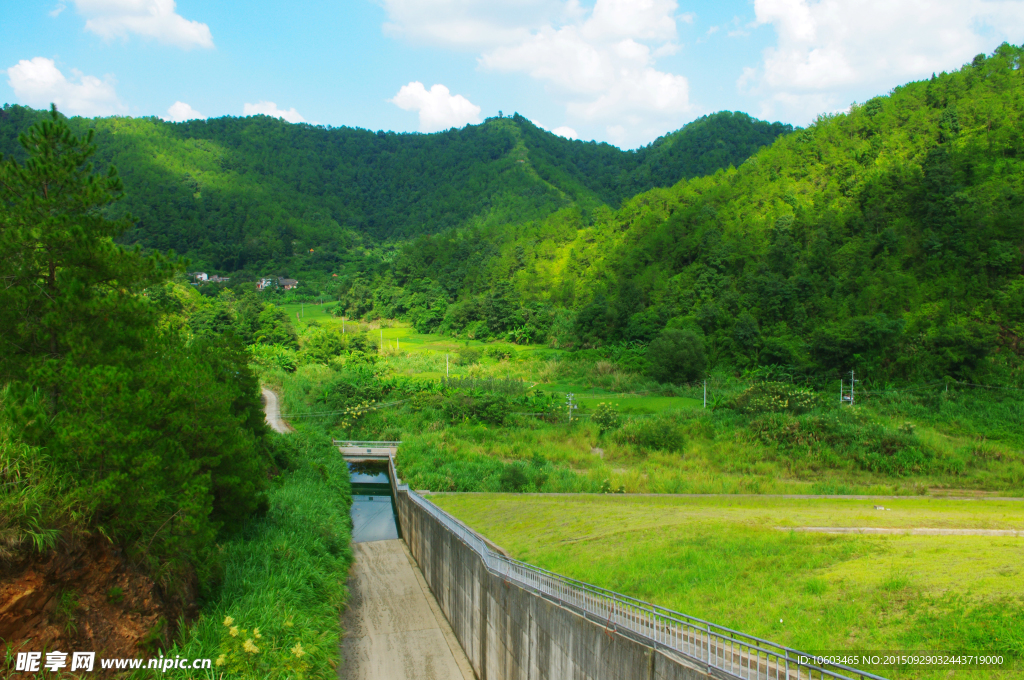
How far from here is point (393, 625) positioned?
62.5 ft

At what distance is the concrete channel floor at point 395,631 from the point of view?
53.8ft

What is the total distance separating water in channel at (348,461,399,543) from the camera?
103 ft

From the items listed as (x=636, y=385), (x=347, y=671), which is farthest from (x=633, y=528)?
(x=636, y=385)

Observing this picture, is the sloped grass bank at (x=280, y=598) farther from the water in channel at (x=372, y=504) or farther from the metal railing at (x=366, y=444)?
the metal railing at (x=366, y=444)

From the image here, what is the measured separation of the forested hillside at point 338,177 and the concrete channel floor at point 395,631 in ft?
336

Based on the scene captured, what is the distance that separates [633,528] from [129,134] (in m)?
156

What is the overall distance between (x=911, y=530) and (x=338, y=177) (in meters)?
179

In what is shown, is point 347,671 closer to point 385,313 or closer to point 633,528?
point 633,528

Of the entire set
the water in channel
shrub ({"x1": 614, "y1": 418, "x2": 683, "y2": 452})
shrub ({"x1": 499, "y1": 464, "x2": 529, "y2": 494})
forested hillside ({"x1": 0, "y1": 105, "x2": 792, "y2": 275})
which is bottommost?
the water in channel

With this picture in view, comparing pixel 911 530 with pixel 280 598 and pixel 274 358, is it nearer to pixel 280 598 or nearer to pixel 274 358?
pixel 280 598

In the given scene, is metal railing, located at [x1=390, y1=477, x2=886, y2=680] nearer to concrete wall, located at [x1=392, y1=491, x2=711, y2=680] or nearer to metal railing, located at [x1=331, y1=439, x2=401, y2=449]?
concrete wall, located at [x1=392, y1=491, x2=711, y2=680]

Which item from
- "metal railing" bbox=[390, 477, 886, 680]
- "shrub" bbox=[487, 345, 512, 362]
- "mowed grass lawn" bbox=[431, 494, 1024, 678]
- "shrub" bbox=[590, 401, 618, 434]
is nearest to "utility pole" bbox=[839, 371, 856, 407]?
"shrub" bbox=[590, 401, 618, 434]

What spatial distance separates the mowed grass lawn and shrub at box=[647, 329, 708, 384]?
33.7 meters

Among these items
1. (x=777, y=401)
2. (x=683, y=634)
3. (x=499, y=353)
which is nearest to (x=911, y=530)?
(x=683, y=634)
